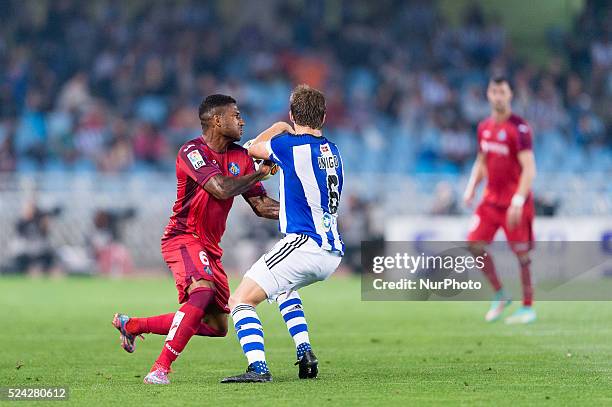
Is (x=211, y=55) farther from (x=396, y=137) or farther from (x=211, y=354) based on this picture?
(x=211, y=354)

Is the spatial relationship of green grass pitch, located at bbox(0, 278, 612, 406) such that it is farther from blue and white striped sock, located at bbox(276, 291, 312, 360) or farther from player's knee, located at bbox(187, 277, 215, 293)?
player's knee, located at bbox(187, 277, 215, 293)

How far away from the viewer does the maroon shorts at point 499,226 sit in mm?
14852

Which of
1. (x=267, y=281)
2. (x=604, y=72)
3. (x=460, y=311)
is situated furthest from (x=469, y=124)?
(x=267, y=281)

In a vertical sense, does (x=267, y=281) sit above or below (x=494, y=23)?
below

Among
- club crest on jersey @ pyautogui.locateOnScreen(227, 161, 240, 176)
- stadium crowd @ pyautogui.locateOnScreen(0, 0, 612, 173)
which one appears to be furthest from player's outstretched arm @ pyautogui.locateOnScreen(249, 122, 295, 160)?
stadium crowd @ pyautogui.locateOnScreen(0, 0, 612, 173)

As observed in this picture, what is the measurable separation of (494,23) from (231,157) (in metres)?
23.0

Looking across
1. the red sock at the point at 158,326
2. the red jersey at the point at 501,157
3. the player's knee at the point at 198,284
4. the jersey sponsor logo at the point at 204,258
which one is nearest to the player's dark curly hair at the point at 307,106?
the jersey sponsor logo at the point at 204,258

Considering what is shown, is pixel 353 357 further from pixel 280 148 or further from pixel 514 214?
pixel 514 214

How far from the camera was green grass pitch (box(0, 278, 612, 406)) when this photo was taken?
26.9ft

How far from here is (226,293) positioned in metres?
9.46

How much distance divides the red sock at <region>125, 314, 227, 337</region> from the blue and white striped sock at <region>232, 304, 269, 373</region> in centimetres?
60

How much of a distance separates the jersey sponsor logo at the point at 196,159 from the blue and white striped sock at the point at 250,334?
1110 mm

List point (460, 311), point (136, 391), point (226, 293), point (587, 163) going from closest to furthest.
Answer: point (136, 391) → point (226, 293) → point (460, 311) → point (587, 163)

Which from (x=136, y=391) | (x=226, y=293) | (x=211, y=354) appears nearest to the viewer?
(x=136, y=391)
